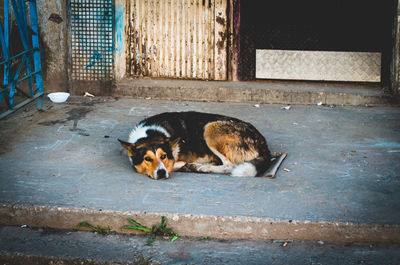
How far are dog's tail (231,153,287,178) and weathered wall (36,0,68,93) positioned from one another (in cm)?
431

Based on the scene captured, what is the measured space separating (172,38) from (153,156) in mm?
4069

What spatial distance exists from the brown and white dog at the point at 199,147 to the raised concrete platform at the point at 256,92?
2281 millimetres

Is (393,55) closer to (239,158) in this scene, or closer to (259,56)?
(259,56)

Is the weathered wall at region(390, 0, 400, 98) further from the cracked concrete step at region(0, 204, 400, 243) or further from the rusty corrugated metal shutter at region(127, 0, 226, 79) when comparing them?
the cracked concrete step at region(0, 204, 400, 243)

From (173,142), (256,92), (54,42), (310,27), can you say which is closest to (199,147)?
(173,142)

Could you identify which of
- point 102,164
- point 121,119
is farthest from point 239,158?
point 121,119

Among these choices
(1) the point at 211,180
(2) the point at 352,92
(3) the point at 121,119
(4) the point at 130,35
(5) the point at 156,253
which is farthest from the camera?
(4) the point at 130,35

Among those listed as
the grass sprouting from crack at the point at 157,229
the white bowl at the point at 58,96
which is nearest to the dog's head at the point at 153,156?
the grass sprouting from crack at the point at 157,229

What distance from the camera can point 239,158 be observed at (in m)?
4.98

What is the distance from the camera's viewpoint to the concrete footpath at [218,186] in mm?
3680

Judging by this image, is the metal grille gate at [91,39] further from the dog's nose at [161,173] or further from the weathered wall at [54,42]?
the dog's nose at [161,173]

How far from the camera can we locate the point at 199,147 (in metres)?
5.21

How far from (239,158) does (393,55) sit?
4.12m

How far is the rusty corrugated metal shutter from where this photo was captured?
810 centimetres
